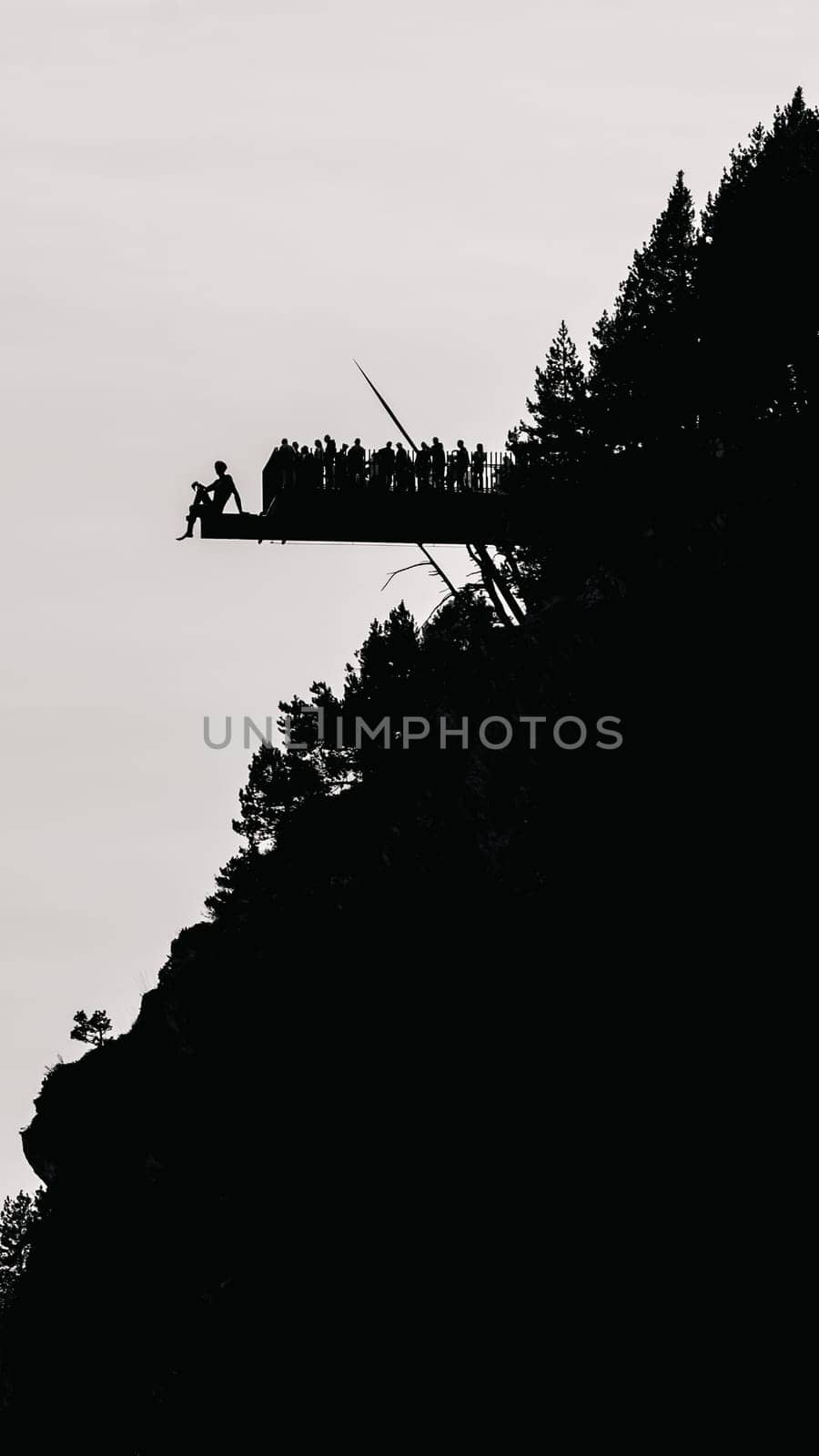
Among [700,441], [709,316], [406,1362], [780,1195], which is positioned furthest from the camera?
[709,316]

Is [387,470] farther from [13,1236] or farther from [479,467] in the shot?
[13,1236]

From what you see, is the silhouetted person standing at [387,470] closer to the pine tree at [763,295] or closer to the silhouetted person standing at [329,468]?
the silhouetted person standing at [329,468]

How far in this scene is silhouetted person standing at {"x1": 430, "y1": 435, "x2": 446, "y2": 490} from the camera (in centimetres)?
4694

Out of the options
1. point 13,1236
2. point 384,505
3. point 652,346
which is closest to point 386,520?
point 384,505

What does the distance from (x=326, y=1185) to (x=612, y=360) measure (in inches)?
963

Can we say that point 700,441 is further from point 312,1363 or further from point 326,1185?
point 312,1363

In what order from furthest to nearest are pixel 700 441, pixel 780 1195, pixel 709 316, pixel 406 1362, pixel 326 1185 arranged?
pixel 709 316
pixel 700 441
pixel 326 1185
pixel 406 1362
pixel 780 1195

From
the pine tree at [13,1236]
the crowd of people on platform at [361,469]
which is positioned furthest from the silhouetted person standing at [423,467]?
the pine tree at [13,1236]

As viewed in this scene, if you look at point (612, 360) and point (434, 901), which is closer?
point (434, 901)

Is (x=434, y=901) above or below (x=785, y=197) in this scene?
below

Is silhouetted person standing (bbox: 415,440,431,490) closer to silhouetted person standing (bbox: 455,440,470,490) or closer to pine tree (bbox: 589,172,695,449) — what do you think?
silhouetted person standing (bbox: 455,440,470,490)

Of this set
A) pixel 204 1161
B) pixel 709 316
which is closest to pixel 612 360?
pixel 709 316

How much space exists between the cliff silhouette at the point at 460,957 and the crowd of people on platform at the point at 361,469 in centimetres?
216

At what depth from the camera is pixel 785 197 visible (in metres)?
58.5
